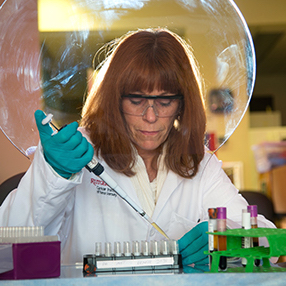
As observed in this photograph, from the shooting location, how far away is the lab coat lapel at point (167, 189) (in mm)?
1168

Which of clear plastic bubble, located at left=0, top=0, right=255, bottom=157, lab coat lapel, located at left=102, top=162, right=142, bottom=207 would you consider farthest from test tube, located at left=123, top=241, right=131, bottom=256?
clear plastic bubble, located at left=0, top=0, right=255, bottom=157

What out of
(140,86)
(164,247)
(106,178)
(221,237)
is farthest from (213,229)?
(140,86)

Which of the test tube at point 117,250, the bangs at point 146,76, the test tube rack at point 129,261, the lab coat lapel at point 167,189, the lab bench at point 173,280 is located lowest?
the lab bench at point 173,280

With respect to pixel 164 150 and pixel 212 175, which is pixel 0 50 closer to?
pixel 164 150

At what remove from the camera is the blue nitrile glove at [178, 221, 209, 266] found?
930 mm

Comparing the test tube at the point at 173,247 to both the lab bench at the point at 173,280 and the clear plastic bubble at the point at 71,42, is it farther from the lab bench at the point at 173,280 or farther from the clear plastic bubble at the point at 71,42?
the clear plastic bubble at the point at 71,42

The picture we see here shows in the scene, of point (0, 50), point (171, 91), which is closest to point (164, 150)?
point (171, 91)

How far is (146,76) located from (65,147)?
0.28 meters

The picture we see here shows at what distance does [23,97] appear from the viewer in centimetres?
110

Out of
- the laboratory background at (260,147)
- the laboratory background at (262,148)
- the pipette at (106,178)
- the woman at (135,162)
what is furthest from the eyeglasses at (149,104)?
the laboratory background at (260,147)

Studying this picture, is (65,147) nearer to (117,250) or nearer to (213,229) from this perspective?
(117,250)

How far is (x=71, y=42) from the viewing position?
1.07 m

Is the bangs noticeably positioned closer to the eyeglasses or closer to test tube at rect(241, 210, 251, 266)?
the eyeglasses

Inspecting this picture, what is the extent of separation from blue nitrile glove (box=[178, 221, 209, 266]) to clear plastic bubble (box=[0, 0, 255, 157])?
0.34m
